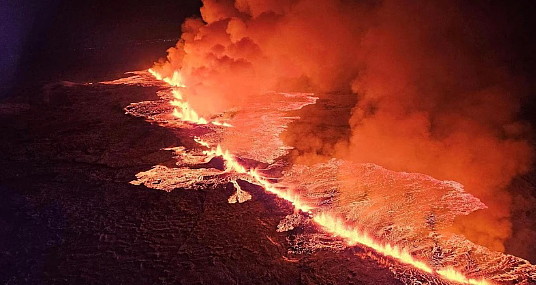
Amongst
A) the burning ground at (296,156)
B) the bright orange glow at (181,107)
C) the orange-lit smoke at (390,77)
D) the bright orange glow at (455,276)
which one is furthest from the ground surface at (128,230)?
the orange-lit smoke at (390,77)

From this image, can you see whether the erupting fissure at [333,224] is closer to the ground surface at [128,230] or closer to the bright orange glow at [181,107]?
the ground surface at [128,230]

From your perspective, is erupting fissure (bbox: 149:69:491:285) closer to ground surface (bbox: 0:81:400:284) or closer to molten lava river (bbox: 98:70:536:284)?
molten lava river (bbox: 98:70:536:284)

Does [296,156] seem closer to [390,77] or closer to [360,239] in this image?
[360,239]

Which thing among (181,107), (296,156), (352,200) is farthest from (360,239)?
(181,107)

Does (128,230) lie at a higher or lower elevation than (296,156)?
lower

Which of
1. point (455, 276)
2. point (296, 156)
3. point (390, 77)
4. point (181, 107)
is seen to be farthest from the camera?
point (181, 107)

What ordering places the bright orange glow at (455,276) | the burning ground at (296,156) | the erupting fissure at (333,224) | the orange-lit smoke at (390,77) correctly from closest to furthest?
the bright orange glow at (455,276) → the erupting fissure at (333,224) → the burning ground at (296,156) → the orange-lit smoke at (390,77)

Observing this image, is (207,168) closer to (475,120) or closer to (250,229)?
(250,229)
